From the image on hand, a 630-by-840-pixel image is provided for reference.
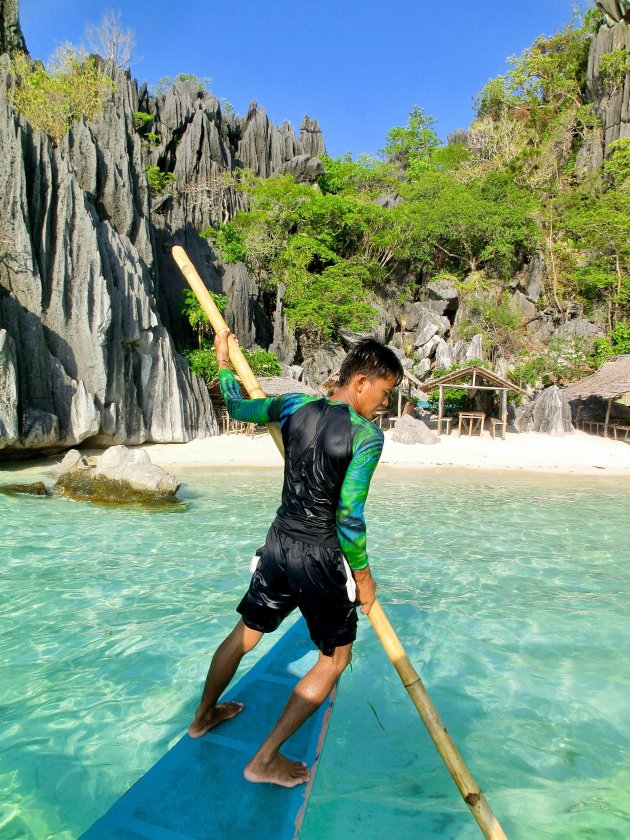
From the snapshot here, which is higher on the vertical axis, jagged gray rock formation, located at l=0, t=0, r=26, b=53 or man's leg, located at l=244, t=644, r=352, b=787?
jagged gray rock formation, located at l=0, t=0, r=26, b=53

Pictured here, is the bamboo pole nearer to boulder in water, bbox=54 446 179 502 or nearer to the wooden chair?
boulder in water, bbox=54 446 179 502

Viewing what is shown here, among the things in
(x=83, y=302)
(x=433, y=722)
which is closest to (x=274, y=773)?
(x=433, y=722)

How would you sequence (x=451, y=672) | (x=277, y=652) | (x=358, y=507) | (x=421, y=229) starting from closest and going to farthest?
(x=358, y=507)
(x=277, y=652)
(x=451, y=672)
(x=421, y=229)

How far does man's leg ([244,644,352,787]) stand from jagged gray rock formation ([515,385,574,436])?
18.2 metres

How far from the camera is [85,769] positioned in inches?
108

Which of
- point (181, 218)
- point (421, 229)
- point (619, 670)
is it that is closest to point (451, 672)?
point (619, 670)

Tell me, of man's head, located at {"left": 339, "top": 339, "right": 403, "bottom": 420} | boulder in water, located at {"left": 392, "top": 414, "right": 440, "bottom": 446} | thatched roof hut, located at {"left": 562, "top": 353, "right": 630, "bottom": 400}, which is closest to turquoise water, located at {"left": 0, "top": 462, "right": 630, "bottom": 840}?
man's head, located at {"left": 339, "top": 339, "right": 403, "bottom": 420}

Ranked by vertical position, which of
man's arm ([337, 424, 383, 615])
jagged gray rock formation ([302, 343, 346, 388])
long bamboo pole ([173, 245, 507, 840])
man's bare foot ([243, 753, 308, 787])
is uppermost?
jagged gray rock formation ([302, 343, 346, 388])

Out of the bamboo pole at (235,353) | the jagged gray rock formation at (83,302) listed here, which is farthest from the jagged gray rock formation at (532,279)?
the bamboo pole at (235,353)

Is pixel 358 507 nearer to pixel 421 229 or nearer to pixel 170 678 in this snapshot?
pixel 170 678

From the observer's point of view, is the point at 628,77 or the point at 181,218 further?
the point at 628,77

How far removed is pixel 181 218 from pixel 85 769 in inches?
895

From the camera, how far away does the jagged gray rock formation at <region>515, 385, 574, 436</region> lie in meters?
18.4

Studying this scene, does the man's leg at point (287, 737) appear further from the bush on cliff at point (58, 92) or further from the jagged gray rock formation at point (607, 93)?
the jagged gray rock formation at point (607, 93)
